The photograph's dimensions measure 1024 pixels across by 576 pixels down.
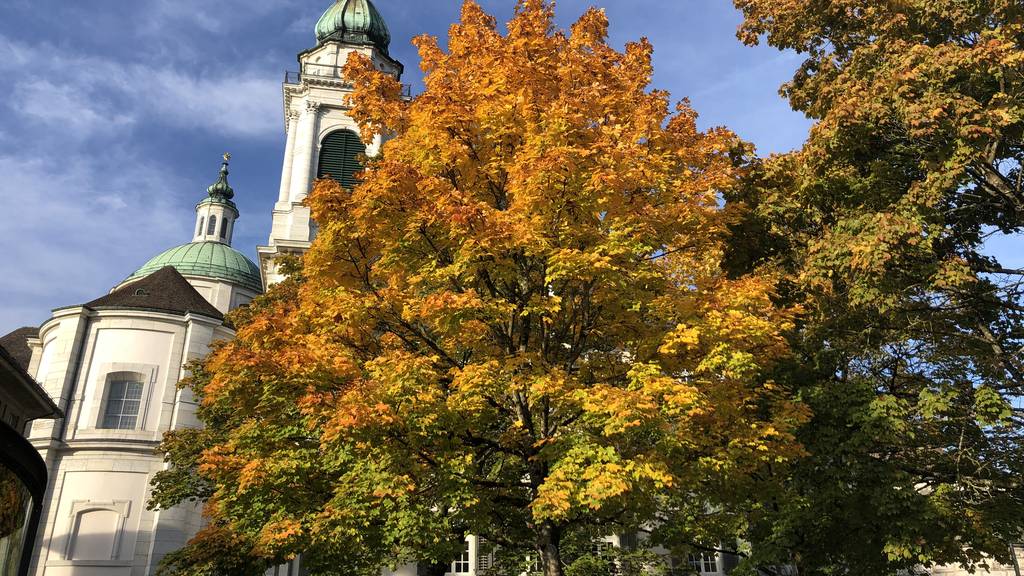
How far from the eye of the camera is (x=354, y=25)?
48531 millimetres

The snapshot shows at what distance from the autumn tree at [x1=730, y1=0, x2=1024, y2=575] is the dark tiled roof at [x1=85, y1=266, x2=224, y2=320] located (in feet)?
109

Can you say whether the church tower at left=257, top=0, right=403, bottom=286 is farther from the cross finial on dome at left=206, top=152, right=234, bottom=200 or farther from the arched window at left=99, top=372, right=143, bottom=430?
the cross finial on dome at left=206, top=152, right=234, bottom=200

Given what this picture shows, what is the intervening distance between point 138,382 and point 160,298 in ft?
17.4

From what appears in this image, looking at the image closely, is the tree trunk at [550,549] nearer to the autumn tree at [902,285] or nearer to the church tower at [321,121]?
the autumn tree at [902,285]

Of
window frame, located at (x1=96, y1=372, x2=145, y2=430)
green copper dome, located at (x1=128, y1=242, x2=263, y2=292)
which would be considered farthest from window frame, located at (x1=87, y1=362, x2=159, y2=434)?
green copper dome, located at (x1=128, y1=242, x2=263, y2=292)

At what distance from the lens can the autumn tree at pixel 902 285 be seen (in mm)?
12711

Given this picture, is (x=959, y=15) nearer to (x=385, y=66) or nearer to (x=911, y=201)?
(x=911, y=201)

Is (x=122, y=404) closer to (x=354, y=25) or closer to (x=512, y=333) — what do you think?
(x=354, y=25)

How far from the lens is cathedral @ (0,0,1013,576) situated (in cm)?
3375

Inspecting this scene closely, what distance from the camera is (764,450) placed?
11047 mm

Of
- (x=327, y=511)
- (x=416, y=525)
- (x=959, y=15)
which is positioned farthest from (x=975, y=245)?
(x=327, y=511)

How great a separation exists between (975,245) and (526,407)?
10.2 metres

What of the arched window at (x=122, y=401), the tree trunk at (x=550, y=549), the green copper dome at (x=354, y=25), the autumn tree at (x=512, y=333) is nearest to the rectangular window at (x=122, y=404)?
the arched window at (x=122, y=401)

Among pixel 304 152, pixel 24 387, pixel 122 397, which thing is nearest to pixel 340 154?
pixel 304 152
